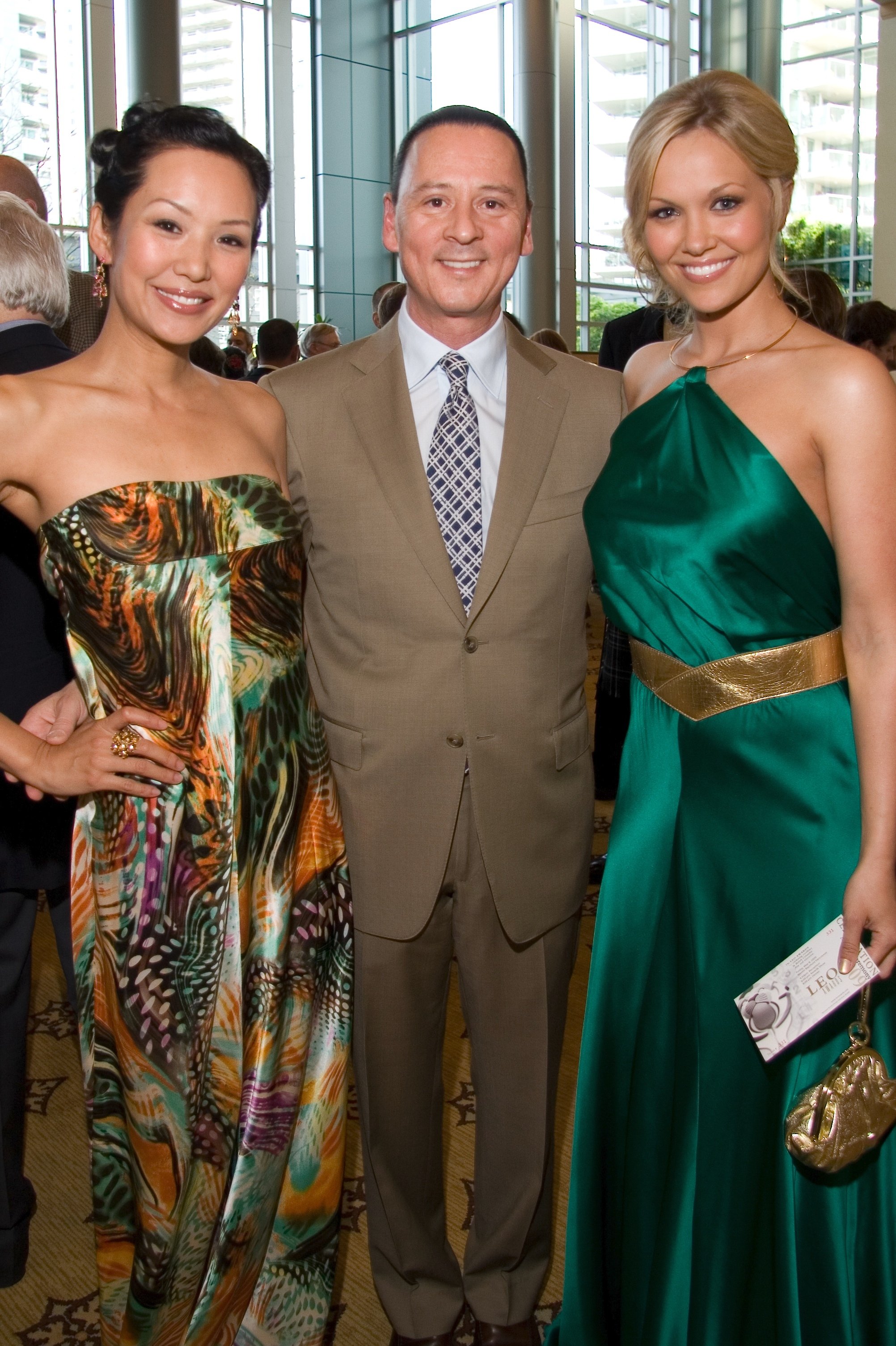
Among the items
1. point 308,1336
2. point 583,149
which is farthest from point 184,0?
point 308,1336

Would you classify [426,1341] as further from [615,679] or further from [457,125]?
[615,679]

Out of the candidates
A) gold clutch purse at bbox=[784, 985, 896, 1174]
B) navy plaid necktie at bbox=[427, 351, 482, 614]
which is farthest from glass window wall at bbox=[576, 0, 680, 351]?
gold clutch purse at bbox=[784, 985, 896, 1174]

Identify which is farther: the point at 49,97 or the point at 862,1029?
the point at 49,97

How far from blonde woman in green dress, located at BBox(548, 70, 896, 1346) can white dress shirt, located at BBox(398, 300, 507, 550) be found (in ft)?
0.63

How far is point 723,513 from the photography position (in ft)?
5.48

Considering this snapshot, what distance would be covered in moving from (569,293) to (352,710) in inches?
581

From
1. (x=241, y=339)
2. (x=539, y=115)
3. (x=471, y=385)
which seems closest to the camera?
(x=471, y=385)

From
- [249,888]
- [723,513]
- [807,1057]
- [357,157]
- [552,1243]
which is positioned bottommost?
[552,1243]

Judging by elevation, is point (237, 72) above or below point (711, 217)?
above

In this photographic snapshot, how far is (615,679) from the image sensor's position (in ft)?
13.4

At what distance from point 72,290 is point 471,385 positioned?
1.59 metres

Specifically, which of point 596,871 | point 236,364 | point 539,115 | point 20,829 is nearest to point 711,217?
point 20,829

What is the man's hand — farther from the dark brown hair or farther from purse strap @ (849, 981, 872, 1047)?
purse strap @ (849, 981, 872, 1047)

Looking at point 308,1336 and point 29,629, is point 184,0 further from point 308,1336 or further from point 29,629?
point 308,1336
